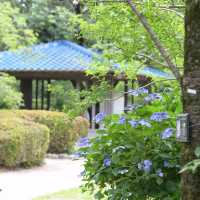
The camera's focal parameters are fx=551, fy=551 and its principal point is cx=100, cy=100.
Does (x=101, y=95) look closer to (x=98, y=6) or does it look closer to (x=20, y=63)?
(x=98, y=6)

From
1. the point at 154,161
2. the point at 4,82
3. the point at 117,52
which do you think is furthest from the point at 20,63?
the point at 154,161

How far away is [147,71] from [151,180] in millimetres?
3138

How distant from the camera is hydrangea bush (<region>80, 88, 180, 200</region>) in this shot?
12.1 feet

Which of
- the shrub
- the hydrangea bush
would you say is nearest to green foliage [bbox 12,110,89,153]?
the shrub

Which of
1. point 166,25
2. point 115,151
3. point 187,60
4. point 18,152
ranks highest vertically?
point 166,25

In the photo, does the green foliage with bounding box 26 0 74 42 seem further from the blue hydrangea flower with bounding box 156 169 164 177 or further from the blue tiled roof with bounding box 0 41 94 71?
the blue hydrangea flower with bounding box 156 169 164 177

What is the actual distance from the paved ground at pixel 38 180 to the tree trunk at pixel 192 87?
5.13 meters

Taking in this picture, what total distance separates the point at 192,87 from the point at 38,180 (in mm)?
7684

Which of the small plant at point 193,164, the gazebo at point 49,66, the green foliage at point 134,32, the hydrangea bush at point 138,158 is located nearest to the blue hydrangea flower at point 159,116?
the hydrangea bush at point 138,158

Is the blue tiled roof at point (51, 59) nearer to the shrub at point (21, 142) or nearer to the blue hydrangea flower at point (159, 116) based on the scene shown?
the shrub at point (21, 142)

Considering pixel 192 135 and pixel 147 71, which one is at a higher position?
pixel 147 71

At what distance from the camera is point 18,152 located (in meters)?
11.1

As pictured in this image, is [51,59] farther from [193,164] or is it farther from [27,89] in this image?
[193,164]

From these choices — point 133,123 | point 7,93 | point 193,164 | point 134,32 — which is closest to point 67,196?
point 134,32
